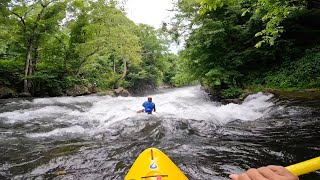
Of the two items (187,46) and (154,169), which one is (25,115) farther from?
(187,46)

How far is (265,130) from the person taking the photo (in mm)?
6098

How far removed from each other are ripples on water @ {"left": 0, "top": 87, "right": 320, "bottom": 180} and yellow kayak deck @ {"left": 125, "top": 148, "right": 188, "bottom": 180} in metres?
0.88

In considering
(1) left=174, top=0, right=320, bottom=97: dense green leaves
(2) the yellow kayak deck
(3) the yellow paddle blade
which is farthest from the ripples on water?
(1) left=174, top=0, right=320, bottom=97: dense green leaves

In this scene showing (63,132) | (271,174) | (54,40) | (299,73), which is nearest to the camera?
(271,174)

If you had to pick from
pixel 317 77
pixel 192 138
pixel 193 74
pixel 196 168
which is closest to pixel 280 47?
pixel 317 77

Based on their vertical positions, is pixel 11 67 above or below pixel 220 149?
above

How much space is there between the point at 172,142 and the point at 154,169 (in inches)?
110

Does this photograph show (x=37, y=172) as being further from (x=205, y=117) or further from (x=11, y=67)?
(x=11, y=67)

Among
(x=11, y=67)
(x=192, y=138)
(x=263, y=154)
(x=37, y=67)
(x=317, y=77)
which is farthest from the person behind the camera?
(x=37, y=67)

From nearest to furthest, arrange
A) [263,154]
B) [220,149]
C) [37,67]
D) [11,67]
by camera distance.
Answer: [263,154] → [220,149] → [11,67] → [37,67]

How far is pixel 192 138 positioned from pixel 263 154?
5.59ft

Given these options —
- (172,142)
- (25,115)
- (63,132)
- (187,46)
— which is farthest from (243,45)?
(25,115)

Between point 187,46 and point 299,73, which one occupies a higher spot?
point 187,46

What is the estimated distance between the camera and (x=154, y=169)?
2871mm
